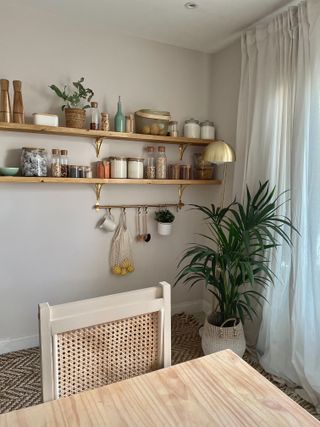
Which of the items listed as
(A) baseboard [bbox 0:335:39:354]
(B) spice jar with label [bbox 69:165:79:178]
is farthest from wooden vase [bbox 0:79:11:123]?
(A) baseboard [bbox 0:335:39:354]

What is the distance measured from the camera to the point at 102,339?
1102 mm

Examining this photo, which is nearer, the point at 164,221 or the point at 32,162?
the point at 32,162

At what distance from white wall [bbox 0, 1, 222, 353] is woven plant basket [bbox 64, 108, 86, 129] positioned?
171mm

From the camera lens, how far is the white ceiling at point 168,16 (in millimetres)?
1971

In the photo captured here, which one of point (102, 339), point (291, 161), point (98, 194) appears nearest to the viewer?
point (102, 339)

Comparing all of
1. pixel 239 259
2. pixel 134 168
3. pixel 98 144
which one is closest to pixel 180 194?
pixel 134 168

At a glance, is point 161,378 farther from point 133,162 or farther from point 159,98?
point 159,98

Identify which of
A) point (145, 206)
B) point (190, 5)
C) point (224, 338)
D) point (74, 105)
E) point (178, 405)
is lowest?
point (224, 338)

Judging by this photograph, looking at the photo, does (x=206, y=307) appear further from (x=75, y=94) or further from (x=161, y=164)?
(x=75, y=94)

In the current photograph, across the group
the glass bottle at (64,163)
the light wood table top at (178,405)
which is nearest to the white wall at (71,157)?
the glass bottle at (64,163)

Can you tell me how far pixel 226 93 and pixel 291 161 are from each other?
3.23 feet

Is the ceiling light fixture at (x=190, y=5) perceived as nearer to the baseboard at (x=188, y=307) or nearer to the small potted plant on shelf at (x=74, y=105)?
the small potted plant on shelf at (x=74, y=105)

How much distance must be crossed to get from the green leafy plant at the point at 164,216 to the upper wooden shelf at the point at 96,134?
23.1 inches

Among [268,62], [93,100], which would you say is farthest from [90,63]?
[268,62]
